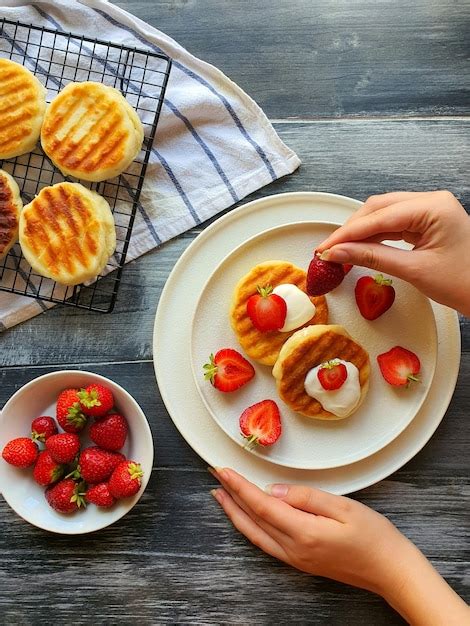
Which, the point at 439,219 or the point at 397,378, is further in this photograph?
the point at 397,378

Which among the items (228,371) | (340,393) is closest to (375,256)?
(340,393)

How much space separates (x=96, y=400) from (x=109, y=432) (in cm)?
10

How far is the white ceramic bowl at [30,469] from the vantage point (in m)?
1.95

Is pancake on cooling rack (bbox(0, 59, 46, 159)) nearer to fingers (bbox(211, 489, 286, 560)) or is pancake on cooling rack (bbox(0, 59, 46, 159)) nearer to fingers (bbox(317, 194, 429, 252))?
fingers (bbox(317, 194, 429, 252))

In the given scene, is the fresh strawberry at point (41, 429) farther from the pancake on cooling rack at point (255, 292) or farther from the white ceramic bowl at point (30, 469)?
the pancake on cooling rack at point (255, 292)

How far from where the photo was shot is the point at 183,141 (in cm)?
213

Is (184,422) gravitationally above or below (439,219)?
below

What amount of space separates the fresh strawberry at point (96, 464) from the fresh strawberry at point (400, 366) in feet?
2.62

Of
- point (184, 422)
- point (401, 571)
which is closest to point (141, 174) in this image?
point (184, 422)

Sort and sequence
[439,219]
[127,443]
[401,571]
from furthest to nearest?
[127,443] < [401,571] < [439,219]

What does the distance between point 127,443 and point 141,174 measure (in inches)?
31.4

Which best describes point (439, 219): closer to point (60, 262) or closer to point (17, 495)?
point (60, 262)

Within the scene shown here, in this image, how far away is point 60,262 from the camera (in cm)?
197

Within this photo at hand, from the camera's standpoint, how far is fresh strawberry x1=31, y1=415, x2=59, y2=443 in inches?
A: 78.7
